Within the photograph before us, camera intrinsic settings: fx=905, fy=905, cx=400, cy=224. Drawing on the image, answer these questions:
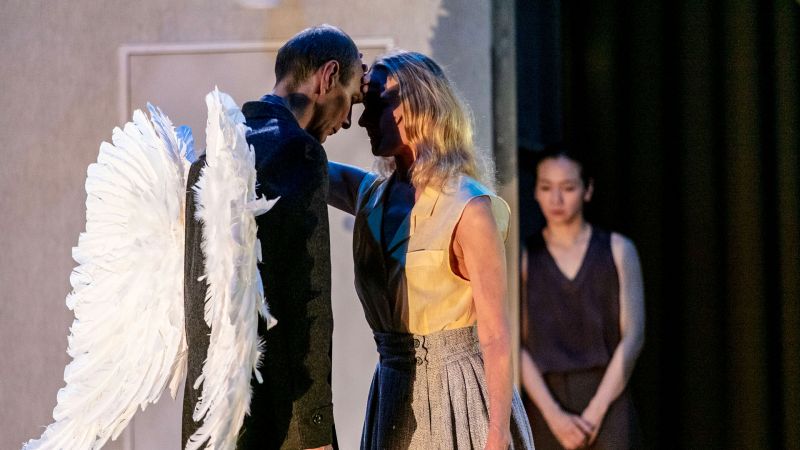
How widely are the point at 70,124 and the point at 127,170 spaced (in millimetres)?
1487

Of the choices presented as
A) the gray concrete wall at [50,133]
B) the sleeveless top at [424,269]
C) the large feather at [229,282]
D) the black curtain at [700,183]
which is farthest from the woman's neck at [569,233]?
the large feather at [229,282]

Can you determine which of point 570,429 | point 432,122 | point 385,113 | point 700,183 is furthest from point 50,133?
point 700,183

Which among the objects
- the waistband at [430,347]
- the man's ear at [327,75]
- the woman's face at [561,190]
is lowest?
the waistband at [430,347]

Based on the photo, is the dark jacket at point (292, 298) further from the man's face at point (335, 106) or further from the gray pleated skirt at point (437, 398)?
the gray pleated skirt at point (437, 398)

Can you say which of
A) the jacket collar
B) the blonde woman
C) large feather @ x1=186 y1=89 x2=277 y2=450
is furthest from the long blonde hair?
large feather @ x1=186 y1=89 x2=277 y2=450

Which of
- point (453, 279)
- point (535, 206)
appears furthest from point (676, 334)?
point (453, 279)

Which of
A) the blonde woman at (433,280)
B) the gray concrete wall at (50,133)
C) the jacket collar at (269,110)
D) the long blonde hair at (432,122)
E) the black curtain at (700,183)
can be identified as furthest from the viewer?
the gray concrete wall at (50,133)

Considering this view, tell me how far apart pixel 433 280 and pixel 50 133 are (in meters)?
1.89

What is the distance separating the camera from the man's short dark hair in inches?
74.1

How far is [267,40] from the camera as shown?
3.15 meters

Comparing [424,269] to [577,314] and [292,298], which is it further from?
[577,314]

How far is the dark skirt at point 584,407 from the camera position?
3082mm

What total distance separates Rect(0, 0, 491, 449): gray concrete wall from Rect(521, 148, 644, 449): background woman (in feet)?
1.42

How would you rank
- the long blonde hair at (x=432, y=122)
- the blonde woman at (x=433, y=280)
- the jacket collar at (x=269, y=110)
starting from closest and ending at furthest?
1. the jacket collar at (x=269, y=110)
2. the blonde woman at (x=433, y=280)
3. the long blonde hair at (x=432, y=122)
